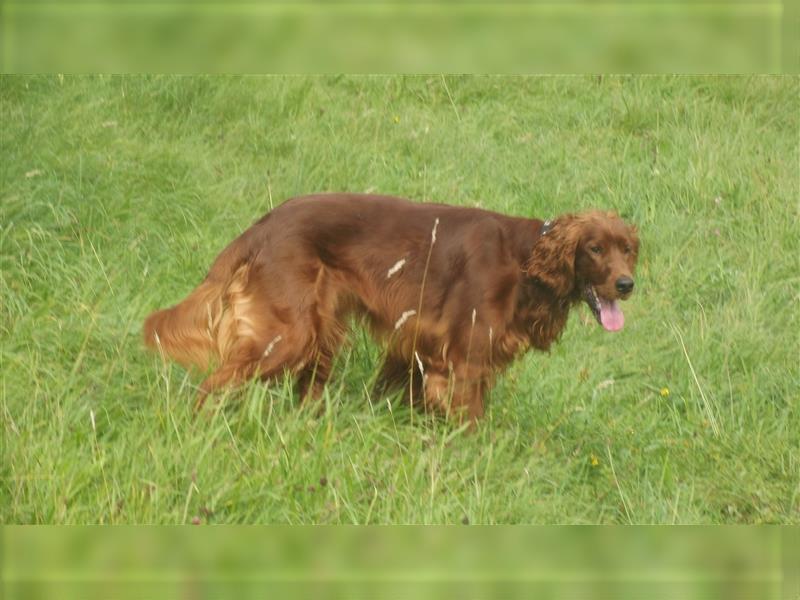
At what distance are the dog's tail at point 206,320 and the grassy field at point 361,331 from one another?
108 mm

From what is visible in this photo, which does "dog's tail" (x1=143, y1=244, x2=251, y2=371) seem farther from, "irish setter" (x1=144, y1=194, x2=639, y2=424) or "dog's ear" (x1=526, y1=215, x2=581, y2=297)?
"dog's ear" (x1=526, y1=215, x2=581, y2=297)

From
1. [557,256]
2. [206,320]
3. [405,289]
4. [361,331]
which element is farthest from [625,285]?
[206,320]

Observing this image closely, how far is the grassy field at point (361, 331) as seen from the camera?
2506mm

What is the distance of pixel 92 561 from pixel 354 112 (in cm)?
681

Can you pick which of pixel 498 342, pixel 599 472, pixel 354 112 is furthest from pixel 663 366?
pixel 354 112

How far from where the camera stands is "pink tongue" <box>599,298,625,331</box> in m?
4.17

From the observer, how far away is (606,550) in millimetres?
616

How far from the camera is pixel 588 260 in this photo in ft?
13.9

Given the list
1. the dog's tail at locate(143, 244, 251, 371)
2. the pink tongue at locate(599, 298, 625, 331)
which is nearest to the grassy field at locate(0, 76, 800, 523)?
the dog's tail at locate(143, 244, 251, 371)

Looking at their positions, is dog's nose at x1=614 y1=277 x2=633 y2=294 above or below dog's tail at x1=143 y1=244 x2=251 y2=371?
below

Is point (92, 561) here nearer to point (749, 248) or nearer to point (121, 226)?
point (121, 226)

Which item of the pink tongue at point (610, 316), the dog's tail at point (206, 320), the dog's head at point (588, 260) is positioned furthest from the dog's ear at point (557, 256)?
the dog's tail at point (206, 320)

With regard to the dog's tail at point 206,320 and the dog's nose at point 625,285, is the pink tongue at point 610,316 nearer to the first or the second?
the dog's nose at point 625,285

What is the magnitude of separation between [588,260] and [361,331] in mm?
1026
